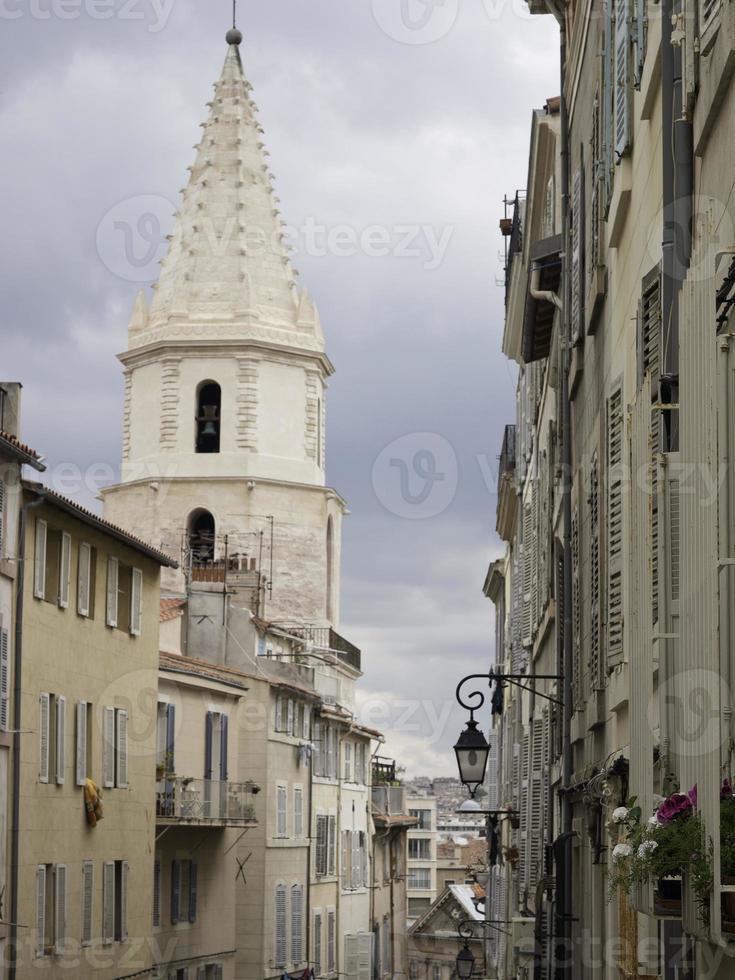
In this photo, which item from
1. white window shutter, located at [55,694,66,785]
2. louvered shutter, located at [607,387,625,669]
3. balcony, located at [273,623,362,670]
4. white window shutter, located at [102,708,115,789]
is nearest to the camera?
louvered shutter, located at [607,387,625,669]

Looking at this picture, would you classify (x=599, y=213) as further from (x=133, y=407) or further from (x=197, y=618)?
(x=133, y=407)

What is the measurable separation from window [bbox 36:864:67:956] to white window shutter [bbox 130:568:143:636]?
6.88 m

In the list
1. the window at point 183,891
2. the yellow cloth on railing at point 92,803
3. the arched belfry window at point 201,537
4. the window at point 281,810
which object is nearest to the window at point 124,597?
the yellow cloth on railing at point 92,803

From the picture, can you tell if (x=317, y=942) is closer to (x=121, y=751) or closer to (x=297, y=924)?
(x=297, y=924)

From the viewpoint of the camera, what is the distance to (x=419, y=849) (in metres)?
141

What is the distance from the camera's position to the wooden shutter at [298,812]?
179ft

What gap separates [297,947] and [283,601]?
719 inches

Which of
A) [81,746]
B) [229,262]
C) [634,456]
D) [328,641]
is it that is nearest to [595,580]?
[634,456]

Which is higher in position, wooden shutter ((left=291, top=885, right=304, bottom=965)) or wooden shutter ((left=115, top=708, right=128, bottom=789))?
wooden shutter ((left=115, top=708, right=128, bottom=789))

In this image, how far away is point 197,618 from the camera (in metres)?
55.0

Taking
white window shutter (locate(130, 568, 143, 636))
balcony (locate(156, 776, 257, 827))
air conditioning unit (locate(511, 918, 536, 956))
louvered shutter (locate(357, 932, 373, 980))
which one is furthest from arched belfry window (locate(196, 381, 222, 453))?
air conditioning unit (locate(511, 918, 536, 956))

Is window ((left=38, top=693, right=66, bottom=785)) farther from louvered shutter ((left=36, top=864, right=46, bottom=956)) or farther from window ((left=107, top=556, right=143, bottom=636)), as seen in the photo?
window ((left=107, top=556, right=143, bottom=636))

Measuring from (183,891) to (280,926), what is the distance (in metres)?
7.67

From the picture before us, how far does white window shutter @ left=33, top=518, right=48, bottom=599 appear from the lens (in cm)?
3312
